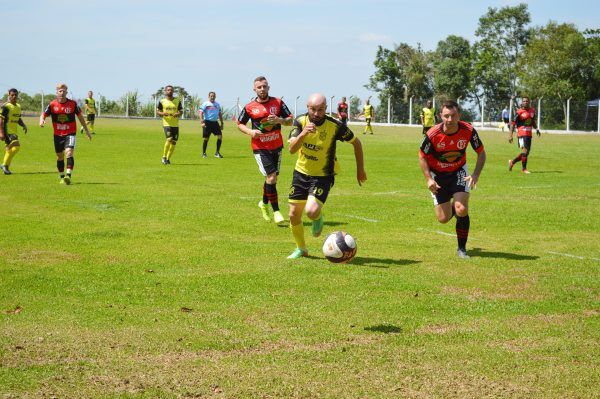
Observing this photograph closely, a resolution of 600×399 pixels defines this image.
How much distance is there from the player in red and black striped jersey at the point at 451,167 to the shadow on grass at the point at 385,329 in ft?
12.5

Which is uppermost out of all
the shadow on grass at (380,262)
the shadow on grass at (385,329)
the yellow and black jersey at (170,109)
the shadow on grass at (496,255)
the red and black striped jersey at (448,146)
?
the yellow and black jersey at (170,109)

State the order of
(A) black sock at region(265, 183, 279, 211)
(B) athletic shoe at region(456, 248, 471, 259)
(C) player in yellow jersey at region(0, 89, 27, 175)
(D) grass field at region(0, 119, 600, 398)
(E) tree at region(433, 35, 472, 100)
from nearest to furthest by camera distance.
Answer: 1. (D) grass field at region(0, 119, 600, 398)
2. (B) athletic shoe at region(456, 248, 471, 259)
3. (A) black sock at region(265, 183, 279, 211)
4. (C) player in yellow jersey at region(0, 89, 27, 175)
5. (E) tree at region(433, 35, 472, 100)

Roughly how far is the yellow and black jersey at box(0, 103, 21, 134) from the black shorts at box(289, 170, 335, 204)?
14.5 metres

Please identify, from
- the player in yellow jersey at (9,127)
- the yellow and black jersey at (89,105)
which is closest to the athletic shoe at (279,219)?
the player in yellow jersey at (9,127)

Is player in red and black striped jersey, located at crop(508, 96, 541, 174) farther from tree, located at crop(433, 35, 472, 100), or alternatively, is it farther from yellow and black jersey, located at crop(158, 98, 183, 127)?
tree, located at crop(433, 35, 472, 100)

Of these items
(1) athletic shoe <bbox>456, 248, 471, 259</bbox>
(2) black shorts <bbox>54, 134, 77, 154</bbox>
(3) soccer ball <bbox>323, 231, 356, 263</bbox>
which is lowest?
(1) athletic shoe <bbox>456, 248, 471, 259</bbox>

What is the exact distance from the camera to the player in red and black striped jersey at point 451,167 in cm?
1098

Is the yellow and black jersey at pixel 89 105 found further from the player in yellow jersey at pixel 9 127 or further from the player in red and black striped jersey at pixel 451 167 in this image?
the player in red and black striped jersey at pixel 451 167

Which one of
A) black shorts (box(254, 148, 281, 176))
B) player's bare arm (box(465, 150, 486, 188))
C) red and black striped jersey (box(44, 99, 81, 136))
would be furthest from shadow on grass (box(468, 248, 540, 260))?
red and black striped jersey (box(44, 99, 81, 136))

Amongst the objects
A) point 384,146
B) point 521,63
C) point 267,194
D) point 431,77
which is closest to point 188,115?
point 431,77

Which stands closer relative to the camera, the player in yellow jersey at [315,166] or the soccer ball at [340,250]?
the soccer ball at [340,250]

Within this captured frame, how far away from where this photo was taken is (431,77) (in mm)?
86875

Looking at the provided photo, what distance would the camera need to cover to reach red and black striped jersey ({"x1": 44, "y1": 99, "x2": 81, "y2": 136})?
2019cm

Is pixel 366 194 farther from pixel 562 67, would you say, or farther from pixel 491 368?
pixel 562 67
